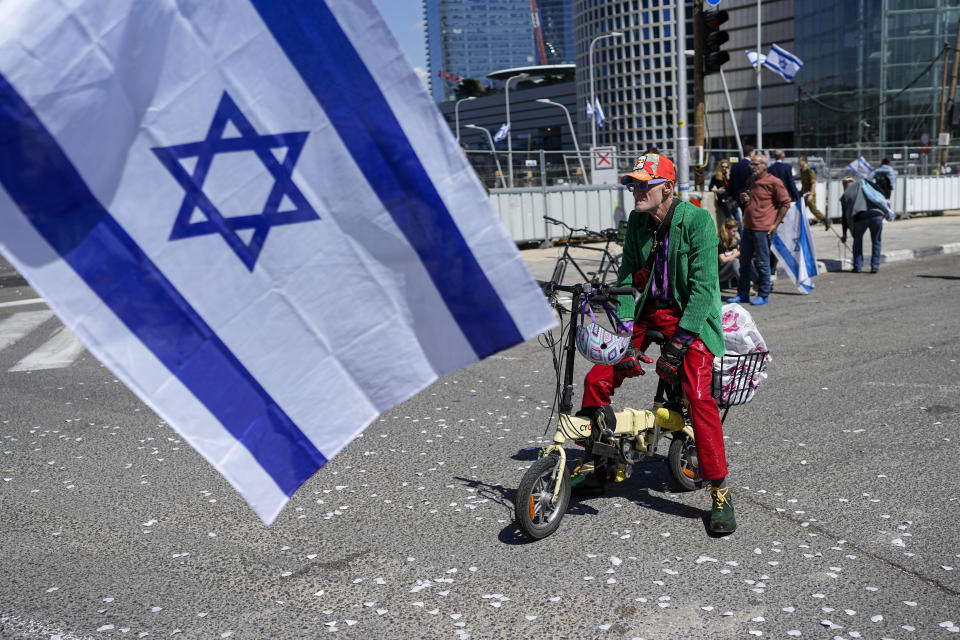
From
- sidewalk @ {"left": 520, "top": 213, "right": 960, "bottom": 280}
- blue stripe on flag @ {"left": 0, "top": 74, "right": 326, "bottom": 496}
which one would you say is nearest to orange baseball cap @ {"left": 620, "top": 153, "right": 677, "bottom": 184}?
blue stripe on flag @ {"left": 0, "top": 74, "right": 326, "bottom": 496}

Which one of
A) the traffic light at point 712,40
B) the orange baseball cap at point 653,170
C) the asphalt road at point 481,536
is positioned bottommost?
the asphalt road at point 481,536

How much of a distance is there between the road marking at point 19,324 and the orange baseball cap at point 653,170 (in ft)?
28.7

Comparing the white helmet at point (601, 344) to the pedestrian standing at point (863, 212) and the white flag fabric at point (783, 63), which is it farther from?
the white flag fabric at point (783, 63)

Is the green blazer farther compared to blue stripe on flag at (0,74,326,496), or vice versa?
the green blazer

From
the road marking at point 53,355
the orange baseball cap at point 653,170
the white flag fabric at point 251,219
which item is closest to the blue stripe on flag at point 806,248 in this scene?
the orange baseball cap at point 653,170

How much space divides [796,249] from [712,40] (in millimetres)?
4551

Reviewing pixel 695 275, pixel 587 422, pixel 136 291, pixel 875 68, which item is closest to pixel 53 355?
pixel 587 422

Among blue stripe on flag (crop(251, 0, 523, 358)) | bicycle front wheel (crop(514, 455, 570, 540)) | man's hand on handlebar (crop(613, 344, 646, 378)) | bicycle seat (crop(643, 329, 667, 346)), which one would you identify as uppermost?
blue stripe on flag (crop(251, 0, 523, 358))

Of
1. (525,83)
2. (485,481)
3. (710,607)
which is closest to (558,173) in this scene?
(485,481)

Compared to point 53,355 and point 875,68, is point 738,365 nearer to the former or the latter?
point 53,355

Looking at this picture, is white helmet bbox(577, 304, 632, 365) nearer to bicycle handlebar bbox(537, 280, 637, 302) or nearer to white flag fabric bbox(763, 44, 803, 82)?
bicycle handlebar bbox(537, 280, 637, 302)

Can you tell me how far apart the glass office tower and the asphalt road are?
172 feet

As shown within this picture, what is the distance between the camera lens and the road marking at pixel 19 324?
11086 mm

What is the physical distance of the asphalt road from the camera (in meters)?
3.70
